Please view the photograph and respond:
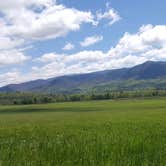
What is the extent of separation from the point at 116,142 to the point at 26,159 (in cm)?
423

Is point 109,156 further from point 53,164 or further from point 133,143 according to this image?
point 133,143

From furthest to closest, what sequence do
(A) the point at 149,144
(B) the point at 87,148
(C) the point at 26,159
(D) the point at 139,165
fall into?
(A) the point at 149,144 < (B) the point at 87,148 < (C) the point at 26,159 < (D) the point at 139,165

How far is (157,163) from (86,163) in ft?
6.34

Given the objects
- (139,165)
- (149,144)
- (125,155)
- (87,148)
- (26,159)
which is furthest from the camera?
(149,144)

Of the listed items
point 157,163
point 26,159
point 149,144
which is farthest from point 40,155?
point 149,144

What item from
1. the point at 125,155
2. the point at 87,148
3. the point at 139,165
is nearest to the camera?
the point at 139,165

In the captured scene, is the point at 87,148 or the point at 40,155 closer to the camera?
the point at 40,155

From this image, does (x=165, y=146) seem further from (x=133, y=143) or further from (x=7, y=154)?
(x=7, y=154)

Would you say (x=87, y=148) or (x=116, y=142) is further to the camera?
(x=116, y=142)

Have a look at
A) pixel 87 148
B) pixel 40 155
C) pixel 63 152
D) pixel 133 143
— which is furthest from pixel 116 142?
pixel 40 155

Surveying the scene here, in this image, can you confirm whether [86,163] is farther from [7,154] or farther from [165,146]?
[165,146]

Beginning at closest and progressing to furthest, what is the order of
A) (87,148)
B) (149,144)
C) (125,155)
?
1. (125,155)
2. (87,148)
3. (149,144)

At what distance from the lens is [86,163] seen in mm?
9648

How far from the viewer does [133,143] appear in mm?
13227
